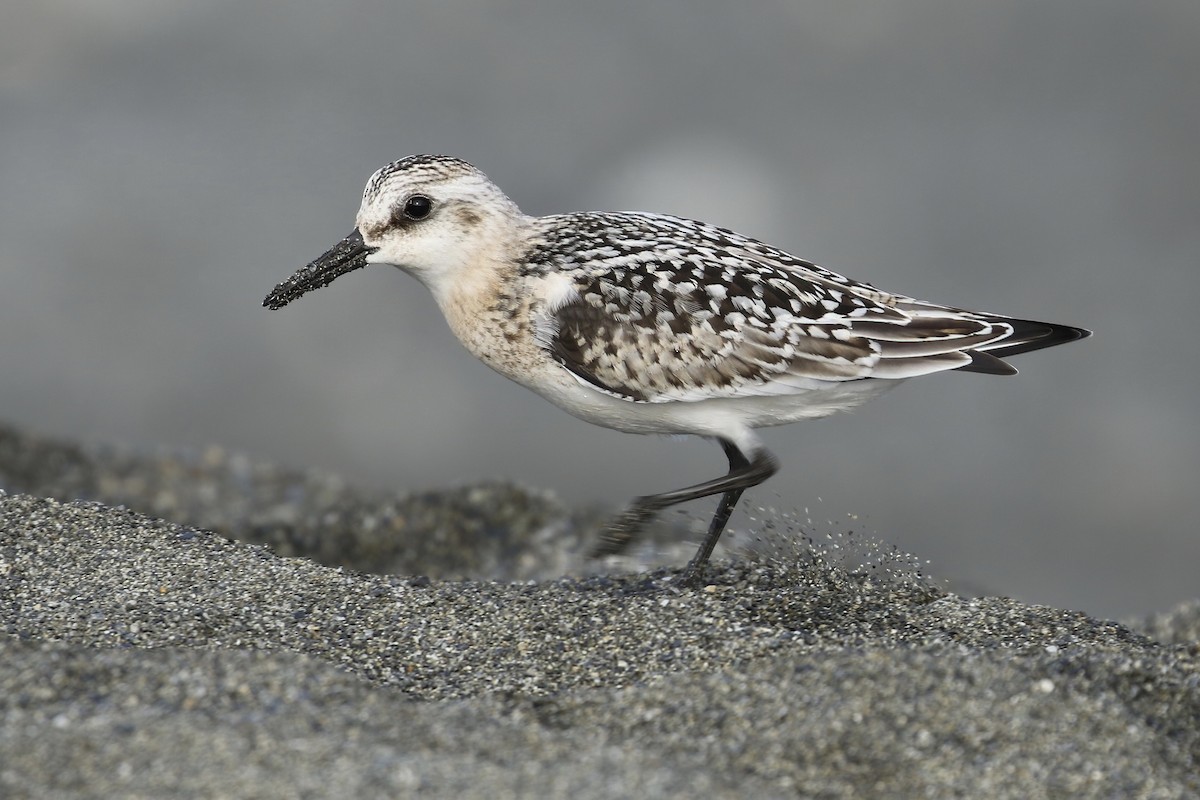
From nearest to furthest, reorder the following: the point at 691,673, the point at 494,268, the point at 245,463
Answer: the point at 691,673, the point at 494,268, the point at 245,463

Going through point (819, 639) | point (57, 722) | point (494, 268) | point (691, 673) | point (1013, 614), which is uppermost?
point (494, 268)

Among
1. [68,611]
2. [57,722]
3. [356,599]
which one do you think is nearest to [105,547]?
[68,611]

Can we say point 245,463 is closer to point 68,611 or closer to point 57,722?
point 68,611

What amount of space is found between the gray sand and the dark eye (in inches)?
66.6

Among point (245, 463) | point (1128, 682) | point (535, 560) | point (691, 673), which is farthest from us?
point (245, 463)

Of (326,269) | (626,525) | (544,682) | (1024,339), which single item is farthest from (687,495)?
(326,269)

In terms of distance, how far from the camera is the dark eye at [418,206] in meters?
5.80

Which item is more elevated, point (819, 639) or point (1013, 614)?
point (1013, 614)

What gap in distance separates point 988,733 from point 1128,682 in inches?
29.4

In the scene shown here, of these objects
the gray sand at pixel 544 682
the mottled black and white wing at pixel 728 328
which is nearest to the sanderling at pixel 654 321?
the mottled black and white wing at pixel 728 328

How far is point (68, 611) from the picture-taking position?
17.9 ft

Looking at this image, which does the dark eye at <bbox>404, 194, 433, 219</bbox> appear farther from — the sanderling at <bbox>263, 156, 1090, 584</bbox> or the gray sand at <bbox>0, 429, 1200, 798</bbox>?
the gray sand at <bbox>0, 429, 1200, 798</bbox>

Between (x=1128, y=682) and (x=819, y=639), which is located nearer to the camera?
(x=1128, y=682)

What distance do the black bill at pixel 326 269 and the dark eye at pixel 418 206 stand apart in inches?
9.3
